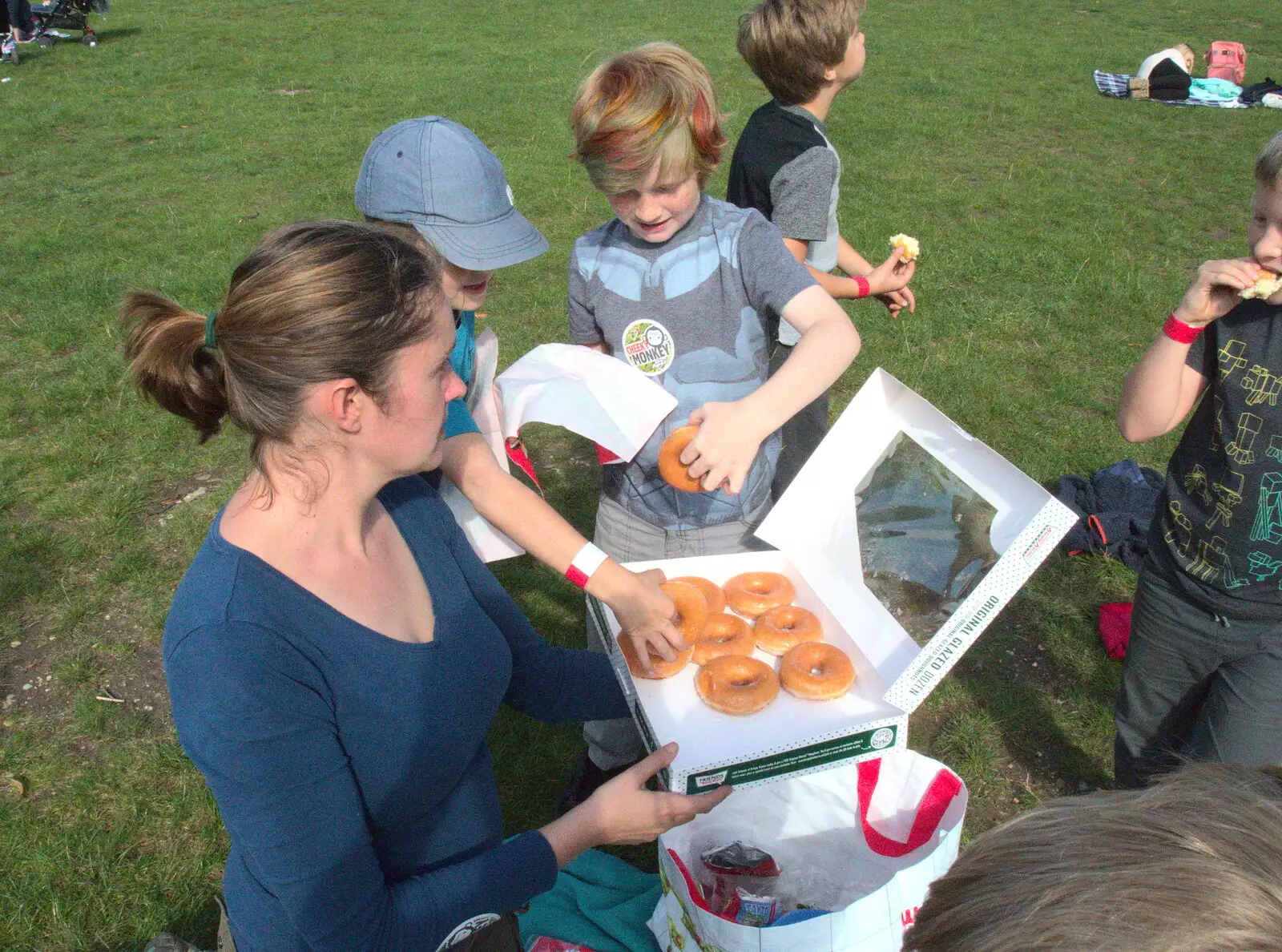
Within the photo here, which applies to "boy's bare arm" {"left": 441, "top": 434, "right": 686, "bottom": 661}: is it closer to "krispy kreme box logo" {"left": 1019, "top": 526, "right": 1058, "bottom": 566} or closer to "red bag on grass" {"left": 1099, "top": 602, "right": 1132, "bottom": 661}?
"krispy kreme box logo" {"left": 1019, "top": 526, "right": 1058, "bottom": 566}

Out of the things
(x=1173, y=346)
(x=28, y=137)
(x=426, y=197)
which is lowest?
(x=28, y=137)

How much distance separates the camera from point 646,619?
1975 millimetres

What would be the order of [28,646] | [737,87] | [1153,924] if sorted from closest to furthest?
1. [1153,924]
2. [28,646]
3. [737,87]

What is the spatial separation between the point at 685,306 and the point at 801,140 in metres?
1.04

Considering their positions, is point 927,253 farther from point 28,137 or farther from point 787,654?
point 28,137

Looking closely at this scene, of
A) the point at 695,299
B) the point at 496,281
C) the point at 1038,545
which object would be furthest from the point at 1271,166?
the point at 496,281

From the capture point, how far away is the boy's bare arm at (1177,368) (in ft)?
6.36

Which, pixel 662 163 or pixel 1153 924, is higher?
pixel 662 163

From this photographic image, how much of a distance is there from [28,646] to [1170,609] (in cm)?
399

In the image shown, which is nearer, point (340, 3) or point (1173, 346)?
point (1173, 346)

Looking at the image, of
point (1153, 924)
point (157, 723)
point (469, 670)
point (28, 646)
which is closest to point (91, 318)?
point (28, 646)

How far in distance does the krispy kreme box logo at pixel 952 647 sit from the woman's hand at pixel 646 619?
0.49 m

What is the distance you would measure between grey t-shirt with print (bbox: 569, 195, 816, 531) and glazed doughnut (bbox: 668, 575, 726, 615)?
33cm

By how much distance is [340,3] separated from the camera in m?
17.5
